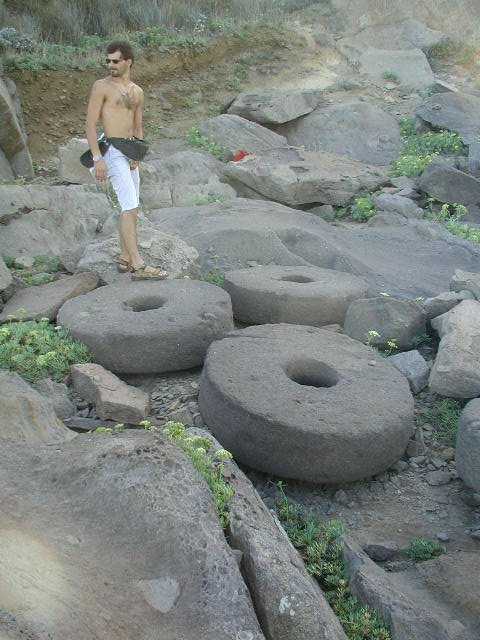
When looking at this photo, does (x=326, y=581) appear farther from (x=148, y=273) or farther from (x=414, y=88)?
(x=414, y=88)

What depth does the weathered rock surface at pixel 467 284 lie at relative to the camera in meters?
5.34

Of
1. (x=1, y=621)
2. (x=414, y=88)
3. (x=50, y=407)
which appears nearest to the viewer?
(x=1, y=621)

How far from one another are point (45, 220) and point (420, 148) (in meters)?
7.09

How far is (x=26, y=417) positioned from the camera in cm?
290

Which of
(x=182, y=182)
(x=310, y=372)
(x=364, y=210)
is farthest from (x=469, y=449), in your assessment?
(x=182, y=182)

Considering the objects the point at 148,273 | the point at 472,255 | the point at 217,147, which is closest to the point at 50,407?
the point at 148,273

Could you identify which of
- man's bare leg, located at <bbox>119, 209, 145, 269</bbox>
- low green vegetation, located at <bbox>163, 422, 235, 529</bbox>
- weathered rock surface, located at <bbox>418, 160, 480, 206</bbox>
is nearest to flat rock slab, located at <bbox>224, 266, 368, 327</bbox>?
man's bare leg, located at <bbox>119, 209, 145, 269</bbox>

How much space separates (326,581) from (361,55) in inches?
554

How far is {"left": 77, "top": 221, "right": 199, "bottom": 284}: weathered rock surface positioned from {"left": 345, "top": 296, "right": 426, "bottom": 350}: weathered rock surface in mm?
1491

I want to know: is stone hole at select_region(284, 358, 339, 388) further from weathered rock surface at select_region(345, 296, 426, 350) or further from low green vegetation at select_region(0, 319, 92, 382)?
low green vegetation at select_region(0, 319, 92, 382)

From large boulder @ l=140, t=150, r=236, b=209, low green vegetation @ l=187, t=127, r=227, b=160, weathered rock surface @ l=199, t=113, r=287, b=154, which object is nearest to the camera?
large boulder @ l=140, t=150, r=236, b=209

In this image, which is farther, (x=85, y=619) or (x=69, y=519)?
(x=69, y=519)

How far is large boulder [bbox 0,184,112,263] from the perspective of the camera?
6504mm

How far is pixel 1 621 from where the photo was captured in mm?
1596
